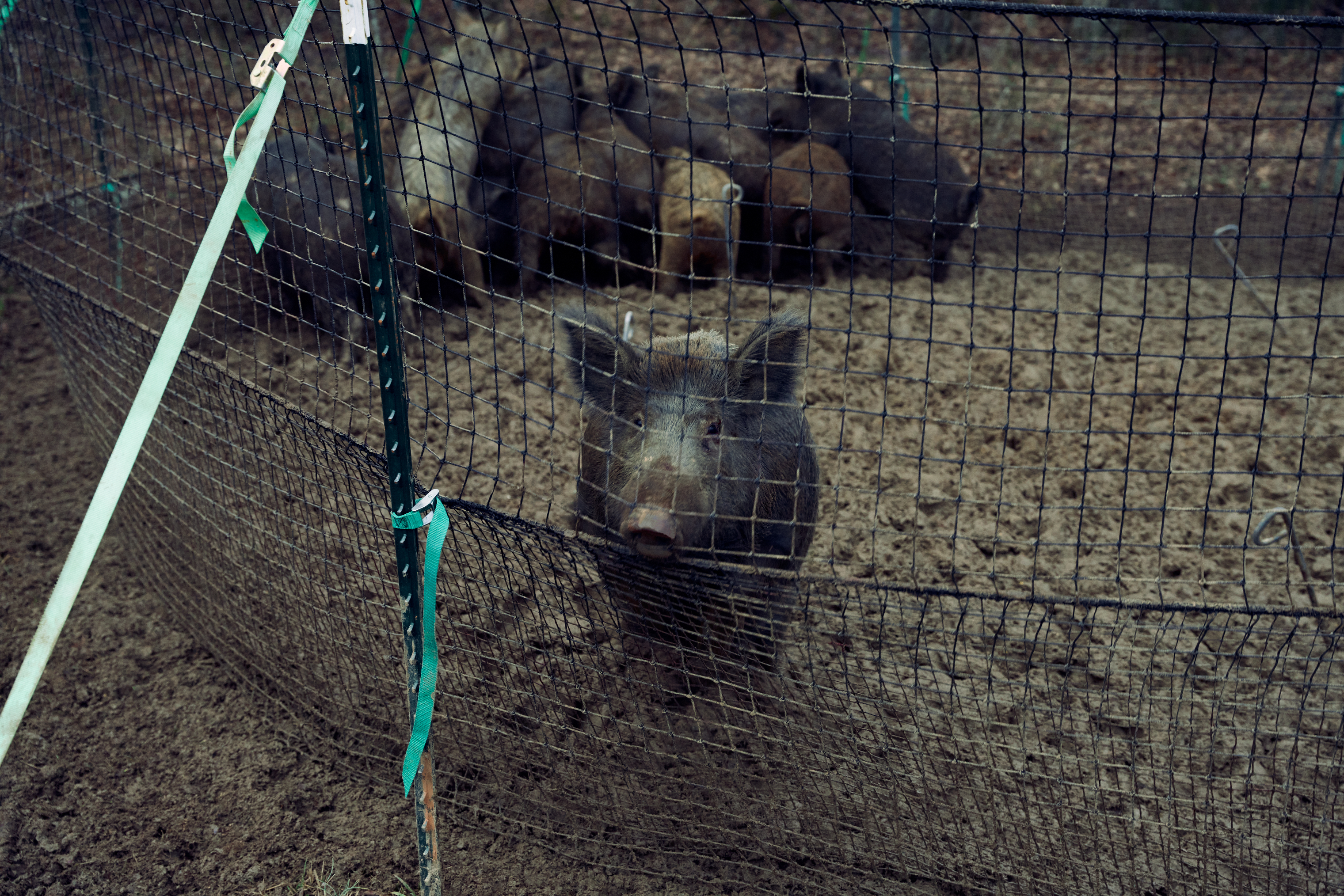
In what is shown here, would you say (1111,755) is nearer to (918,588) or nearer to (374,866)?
(918,588)

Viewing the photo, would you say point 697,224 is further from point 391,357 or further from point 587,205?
point 391,357

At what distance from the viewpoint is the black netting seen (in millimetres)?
2668

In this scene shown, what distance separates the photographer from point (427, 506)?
2.46m

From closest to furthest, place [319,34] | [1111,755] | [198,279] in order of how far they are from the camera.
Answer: [198,279] → [1111,755] → [319,34]

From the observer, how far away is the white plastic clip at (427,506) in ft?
8.02

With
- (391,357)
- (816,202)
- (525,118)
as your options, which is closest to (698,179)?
(816,202)

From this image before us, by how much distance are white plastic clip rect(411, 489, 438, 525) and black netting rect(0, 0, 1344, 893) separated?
237 mm

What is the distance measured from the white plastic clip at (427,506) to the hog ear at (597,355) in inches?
32.7

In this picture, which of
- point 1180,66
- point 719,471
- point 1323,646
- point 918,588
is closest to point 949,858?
point 918,588

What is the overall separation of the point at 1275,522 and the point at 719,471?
10.6ft

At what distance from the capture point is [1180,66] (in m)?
11.2

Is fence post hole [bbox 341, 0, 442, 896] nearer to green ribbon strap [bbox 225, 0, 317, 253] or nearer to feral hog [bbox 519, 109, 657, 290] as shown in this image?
green ribbon strap [bbox 225, 0, 317, 253]

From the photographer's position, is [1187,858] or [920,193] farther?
[920,193]

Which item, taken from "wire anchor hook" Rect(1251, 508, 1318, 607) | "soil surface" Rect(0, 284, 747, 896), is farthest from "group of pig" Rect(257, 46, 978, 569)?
"wire anchor hook" Rect(1251, 508, 1318, 607)
